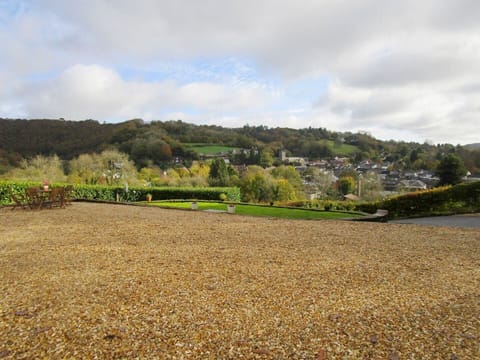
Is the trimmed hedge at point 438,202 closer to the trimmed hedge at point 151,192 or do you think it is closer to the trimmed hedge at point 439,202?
the trimmed hedge at point 439,202

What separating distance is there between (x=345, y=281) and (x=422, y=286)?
3.27ft

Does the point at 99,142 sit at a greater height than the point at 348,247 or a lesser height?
greater

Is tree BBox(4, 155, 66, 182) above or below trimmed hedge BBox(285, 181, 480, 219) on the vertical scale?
above

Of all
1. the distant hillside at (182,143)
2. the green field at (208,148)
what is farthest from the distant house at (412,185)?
the green field at (208,148)

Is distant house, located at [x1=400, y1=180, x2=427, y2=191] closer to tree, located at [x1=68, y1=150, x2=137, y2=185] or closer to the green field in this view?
tree, located at [x1=68, y1=150, x2=137, y2=185]

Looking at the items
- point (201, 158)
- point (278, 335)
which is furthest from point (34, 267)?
point (201, 158)

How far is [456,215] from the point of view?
12.3 meters

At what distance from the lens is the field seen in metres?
2.64

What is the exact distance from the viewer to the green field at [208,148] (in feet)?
194

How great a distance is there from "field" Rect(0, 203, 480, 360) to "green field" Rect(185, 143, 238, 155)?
52644 mm

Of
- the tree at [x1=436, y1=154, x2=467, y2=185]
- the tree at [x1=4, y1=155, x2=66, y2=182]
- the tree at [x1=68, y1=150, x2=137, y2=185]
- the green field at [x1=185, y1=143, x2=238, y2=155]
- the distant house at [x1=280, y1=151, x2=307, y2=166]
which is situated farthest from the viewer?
the distant house at [x1=280, y1=151, x2=307, y2=166]

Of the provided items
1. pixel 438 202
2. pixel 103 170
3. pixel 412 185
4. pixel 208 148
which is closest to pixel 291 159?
pixel 208 148

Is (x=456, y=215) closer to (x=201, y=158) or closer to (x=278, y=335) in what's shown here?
(x=278, y=335)

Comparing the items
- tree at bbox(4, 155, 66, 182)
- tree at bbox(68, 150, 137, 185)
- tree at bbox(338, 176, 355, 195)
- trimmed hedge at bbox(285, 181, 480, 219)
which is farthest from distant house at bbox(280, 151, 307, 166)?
trimmed hedge at bbox(285, 181, 480, 219)
